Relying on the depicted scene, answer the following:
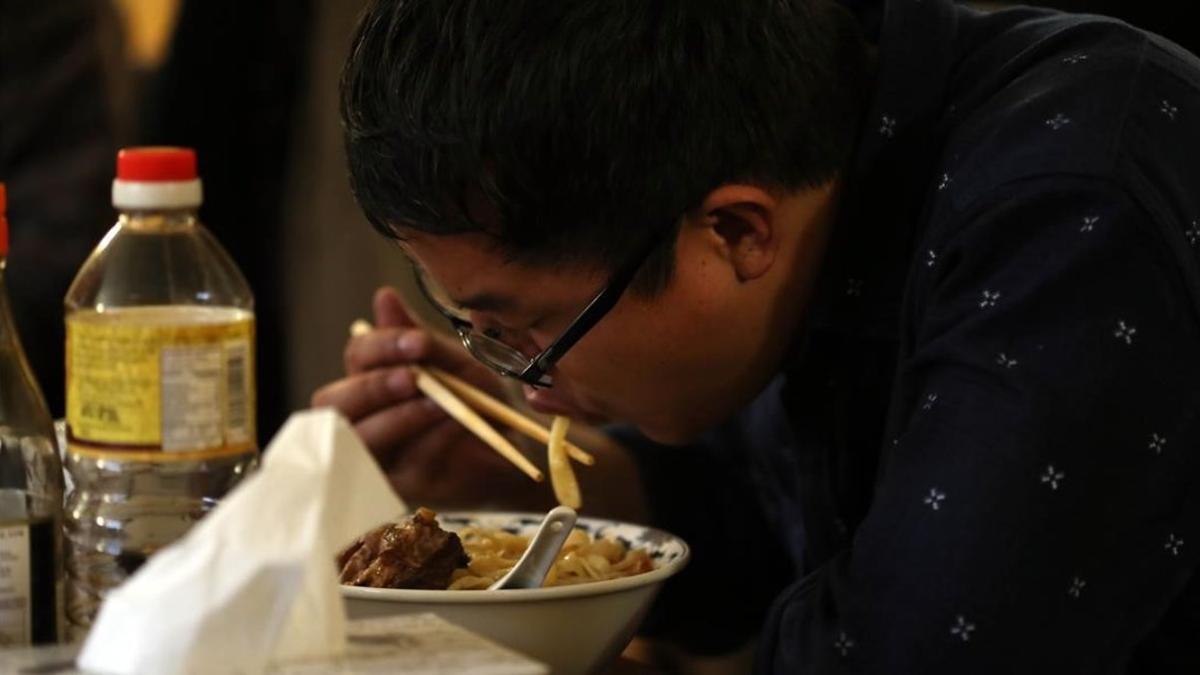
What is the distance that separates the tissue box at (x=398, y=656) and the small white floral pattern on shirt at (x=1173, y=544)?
447 mm

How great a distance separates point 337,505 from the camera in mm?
684

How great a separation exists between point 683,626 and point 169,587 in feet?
3.08

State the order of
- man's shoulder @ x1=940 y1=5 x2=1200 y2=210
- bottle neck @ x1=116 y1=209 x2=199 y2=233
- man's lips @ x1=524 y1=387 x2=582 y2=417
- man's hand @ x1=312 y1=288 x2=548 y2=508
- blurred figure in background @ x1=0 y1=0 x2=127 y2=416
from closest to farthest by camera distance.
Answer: man's shoulder @ x1=940 y1=5 x2=1200 y2=210 < bottle neck @ x1=116 y1=209 x2=199 y2=233 < man's lips @ x1=524 y1=387 x2=582 y2=417 < man's hand @ x1=312 y1=288 x2=548 y2=508 < blurred figure in background @ x1=0 y1=0 x2=127 y2=416

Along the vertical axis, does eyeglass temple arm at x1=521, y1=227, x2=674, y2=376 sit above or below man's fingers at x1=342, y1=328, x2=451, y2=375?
above

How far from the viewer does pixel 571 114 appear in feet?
3.54

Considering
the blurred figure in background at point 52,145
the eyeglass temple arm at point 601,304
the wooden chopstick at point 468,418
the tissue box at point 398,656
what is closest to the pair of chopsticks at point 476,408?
the wooden chopstick at point 468,418

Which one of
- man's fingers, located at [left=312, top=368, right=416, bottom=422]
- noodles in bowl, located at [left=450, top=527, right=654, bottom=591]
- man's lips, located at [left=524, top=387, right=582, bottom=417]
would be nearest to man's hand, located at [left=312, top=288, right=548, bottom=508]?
man's fingers, located at [left=312, top=368, right=416, bottom=422]

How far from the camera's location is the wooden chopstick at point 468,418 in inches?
55.6

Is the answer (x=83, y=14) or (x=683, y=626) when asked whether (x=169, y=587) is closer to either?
(x=683, y=626)

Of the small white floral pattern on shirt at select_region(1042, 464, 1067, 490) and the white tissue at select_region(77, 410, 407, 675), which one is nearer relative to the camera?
the white tissue at select_region(77, 410, 407, 675)

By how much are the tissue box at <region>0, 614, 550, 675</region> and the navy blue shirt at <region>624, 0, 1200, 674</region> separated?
1.04 ft

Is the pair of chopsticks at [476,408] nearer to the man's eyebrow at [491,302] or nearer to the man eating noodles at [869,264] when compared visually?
the man eating noodles at [869,264]

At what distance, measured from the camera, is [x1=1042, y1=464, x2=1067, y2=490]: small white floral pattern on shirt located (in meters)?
0.95

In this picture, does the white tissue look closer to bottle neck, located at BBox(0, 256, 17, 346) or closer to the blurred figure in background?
bottle neck, located at BBox(0, 256, 17, 346)
